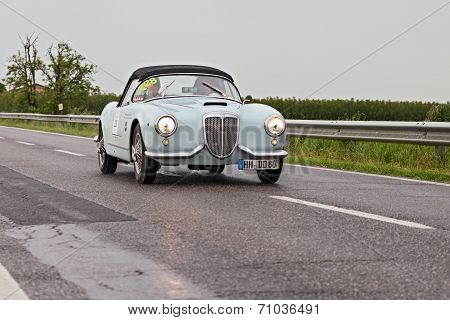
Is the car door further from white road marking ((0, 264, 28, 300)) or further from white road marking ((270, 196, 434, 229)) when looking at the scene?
white road marking ((0, 264, 28, 300))

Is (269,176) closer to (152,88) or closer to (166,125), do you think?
(166,125)

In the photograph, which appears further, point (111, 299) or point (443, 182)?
point (443, 182)

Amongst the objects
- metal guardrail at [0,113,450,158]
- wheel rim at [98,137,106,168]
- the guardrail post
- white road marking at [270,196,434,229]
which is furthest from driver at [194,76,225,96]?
the guardrail post

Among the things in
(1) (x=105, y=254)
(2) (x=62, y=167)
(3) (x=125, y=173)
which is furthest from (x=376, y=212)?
(2) (x=62, y=167)

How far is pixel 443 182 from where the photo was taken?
35.6 feet

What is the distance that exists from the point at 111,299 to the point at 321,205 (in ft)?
13.1

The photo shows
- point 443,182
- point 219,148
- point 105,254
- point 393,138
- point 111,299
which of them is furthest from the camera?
point 393,138

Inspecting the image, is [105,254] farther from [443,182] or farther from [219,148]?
[443,182]

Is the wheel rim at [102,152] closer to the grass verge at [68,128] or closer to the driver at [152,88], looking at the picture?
the driver at [152,88]

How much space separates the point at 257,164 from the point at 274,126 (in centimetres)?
52

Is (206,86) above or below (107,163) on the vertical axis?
above

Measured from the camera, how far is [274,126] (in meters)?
9.69

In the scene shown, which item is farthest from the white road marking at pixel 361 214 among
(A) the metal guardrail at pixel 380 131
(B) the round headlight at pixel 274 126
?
(A) the metal guardrail at pixel 380 131

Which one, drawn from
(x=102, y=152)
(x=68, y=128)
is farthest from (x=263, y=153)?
(x=68, y=128)
